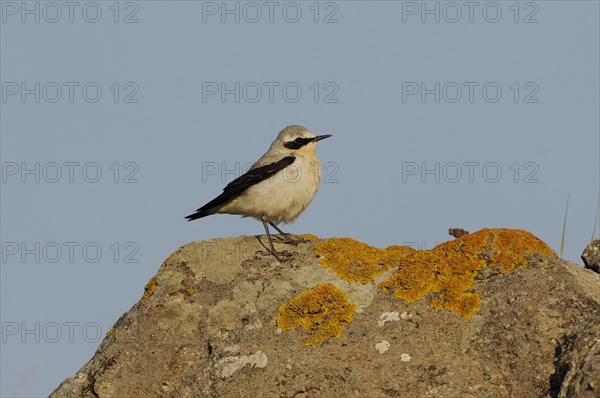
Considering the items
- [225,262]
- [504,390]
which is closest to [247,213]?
[225,262]

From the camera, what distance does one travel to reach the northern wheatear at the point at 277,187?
11.4m

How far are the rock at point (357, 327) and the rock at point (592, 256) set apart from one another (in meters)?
0.78

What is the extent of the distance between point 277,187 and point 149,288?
2.86 m

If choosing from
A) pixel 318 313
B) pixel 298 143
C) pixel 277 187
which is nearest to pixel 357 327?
pixel 318 313

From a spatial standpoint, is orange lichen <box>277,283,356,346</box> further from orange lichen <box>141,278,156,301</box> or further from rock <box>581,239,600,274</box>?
rock <box>581,239,600,274</box>

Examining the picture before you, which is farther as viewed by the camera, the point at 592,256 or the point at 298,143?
the point at 298,143

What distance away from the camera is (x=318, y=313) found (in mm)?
7965

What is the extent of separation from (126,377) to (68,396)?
719mm

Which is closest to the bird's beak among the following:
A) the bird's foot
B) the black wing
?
the black wing

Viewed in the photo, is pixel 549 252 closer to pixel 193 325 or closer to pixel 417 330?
pixel 417 330

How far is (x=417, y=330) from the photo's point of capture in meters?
7.55

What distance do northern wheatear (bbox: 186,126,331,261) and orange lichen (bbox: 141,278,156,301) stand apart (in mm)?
2648

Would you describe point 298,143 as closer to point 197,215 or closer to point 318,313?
point 197,215

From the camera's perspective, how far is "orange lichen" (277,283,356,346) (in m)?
7.73
